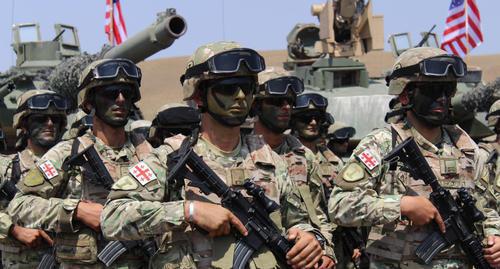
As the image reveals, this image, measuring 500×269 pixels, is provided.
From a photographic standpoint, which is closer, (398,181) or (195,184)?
(195,184)

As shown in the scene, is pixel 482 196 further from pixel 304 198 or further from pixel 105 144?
pixel 105 144

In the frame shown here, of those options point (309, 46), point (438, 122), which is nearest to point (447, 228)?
point (438, 122)

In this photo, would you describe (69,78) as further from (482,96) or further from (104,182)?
(104,182)

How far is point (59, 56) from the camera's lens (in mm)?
→ 20453

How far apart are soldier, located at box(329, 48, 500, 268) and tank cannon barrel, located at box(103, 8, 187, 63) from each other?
6.76 meters

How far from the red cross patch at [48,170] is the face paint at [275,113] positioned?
7.94 ft

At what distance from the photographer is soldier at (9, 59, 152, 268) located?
22.9ft

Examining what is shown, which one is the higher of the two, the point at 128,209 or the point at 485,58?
the point at 128,209

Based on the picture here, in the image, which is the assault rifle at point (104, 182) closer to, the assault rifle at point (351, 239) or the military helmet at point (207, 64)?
the military helmet at point (207, 64)

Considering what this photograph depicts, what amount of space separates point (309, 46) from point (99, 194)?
1490 cm

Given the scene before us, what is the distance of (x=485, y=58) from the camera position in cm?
8544

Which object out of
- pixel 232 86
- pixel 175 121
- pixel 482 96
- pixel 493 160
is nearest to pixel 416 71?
pixel 232 86

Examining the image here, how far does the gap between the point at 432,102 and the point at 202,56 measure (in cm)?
156

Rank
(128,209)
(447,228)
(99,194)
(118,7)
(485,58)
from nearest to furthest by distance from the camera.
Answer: (128,209) → (447,228) → (99,194) → (118,7) → (485,58)
